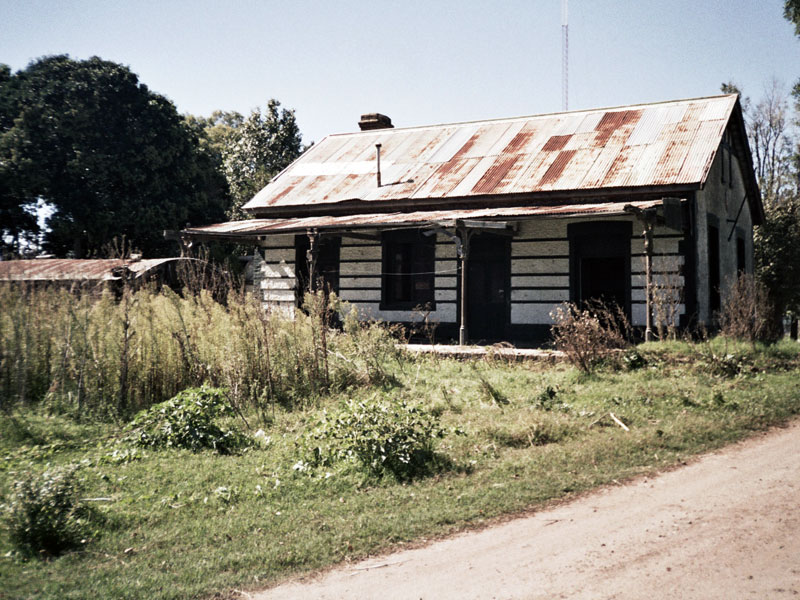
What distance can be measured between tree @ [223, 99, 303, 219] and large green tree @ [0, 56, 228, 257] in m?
3.99

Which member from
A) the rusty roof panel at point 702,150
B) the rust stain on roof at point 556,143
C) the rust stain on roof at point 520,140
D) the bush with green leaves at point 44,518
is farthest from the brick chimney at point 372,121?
the bush with green leaves at point 44,518

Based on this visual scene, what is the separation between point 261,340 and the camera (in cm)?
924

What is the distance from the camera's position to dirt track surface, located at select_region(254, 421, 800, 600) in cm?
406

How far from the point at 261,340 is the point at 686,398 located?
18.0ft

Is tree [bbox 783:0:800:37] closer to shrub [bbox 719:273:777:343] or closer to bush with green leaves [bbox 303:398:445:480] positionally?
shrub [bbox 719:273:777:343]

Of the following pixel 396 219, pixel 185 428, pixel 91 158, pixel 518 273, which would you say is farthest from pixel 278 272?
pixel 91 158

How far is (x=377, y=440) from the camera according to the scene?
6.45 metres

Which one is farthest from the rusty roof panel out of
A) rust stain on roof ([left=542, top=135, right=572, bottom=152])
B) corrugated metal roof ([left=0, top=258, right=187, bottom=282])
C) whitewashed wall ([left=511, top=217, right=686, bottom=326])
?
corrugated metal roof ([left=0, top=258, right=187, bottom=282])

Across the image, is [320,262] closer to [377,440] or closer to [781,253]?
[377,440]

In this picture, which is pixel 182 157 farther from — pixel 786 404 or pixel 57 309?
pixel 786 404

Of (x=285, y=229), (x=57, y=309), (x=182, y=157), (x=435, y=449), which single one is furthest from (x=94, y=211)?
(x=435, y=449)

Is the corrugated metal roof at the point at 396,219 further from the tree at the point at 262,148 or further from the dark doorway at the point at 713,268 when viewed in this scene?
the tree at the point at 262,148

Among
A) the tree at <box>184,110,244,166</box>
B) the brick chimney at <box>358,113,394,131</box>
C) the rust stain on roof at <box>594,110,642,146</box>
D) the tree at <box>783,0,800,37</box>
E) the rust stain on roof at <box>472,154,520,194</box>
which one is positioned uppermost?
the tree at <box>184,110,244,166</box>

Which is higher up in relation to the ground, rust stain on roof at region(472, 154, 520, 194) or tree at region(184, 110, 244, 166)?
tree at region(184, 110, 244, 166)
